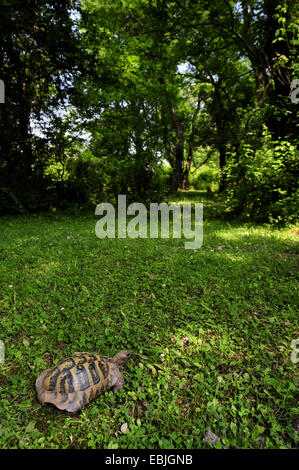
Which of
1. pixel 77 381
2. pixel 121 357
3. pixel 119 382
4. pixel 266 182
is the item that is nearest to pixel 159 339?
pixel 121 357

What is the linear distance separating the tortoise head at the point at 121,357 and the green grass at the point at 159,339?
120 mm

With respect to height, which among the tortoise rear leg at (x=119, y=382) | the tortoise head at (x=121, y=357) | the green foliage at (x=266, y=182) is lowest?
the tortoise rear leg at (x=119, y=382)

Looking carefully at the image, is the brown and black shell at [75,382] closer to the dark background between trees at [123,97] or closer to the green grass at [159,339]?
the green grass at [159,339]

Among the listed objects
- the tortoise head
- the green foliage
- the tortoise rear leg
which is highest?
the green foliage

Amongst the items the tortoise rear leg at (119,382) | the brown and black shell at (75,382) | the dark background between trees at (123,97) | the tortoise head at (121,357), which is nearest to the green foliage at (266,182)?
the dark background between trees at (123,97)

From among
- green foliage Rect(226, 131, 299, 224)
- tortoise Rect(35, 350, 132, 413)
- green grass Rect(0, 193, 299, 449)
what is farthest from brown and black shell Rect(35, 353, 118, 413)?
green foliage Rect(226, 131, 299, 224)

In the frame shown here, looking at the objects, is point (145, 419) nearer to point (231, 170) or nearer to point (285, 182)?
point (285, 182)

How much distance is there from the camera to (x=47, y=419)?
1.84m

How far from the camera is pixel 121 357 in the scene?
2.37 m

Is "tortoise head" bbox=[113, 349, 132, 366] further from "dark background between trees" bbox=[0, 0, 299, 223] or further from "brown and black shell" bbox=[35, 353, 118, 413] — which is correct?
"dark background between trees" bbox=[0, 0, 299, 223]

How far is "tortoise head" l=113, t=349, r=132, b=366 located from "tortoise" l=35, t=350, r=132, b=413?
0.13 meters

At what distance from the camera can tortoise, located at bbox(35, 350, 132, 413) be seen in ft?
6.19

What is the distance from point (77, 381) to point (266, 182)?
734cm

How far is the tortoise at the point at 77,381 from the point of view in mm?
1887
